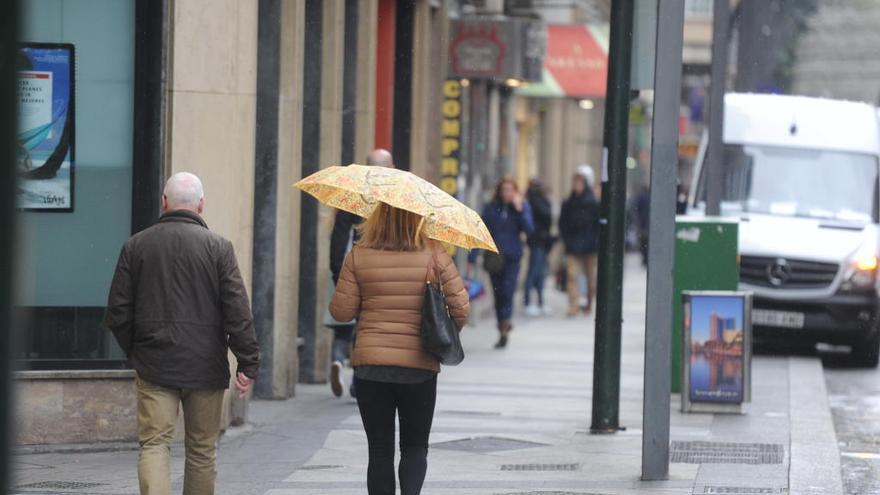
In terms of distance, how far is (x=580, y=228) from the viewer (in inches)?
931

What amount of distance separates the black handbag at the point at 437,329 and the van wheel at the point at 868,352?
38.4 feet

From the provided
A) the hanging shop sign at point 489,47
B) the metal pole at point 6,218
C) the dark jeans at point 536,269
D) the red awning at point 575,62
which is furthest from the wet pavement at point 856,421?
the red awning at point 575,62

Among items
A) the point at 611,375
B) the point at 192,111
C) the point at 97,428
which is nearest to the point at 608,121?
the point at 611,375

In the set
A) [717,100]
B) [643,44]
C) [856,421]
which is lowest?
[856,421]

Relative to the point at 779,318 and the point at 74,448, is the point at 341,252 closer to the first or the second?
the point at 74,448

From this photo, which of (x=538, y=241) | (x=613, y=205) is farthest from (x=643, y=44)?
(x=538, y=241)

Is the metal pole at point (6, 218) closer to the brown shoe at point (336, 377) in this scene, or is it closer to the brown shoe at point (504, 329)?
the brown shoe at point (336, 377)

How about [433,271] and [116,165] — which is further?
[116,165]

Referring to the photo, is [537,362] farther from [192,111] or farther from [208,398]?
[208,398]

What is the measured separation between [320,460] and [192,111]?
2.17m

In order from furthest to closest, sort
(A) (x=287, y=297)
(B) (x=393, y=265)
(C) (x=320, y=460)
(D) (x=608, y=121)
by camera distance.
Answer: (A) (x=287, y=297)
(D) (x=608, y=121)
(C) (x=320, y=460)
(B) (x=393, y=265)

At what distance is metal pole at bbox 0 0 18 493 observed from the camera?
2787 mm

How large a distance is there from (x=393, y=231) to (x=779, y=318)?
37.9 feet

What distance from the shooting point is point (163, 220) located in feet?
23.9
